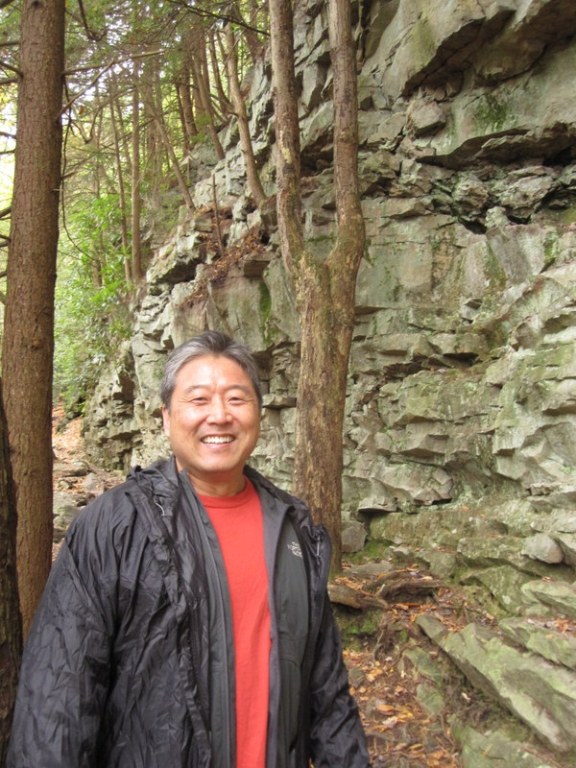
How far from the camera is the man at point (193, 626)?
64.0 inches

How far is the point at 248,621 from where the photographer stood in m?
1.86

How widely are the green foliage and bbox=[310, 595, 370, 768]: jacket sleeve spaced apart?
1520 cm

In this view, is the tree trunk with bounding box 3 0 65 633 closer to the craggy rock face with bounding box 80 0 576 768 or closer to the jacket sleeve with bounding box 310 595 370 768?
the jacket sleeve with bounding box 310 595 370 768

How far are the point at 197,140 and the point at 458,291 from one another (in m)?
10.8

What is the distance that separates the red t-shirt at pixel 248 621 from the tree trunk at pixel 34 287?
2884mm

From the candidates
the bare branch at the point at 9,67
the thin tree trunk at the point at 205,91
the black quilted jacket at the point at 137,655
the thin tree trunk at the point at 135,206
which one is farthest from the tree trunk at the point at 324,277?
the thin tree trunk at the point at 135,206

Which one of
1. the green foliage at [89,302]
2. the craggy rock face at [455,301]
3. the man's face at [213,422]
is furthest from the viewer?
the green foliage at [89,302]

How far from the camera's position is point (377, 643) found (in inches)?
221

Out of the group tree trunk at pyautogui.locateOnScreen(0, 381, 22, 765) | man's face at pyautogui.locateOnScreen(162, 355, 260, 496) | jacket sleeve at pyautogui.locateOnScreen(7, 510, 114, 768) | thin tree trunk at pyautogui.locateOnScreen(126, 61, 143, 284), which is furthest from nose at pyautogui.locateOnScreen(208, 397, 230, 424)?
thin tree trunk at pyautogui.locateOnScreen(126, 61, 143, 284)

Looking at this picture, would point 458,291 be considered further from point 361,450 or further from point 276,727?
point 276,727

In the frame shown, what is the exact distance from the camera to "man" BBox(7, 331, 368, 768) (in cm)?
162

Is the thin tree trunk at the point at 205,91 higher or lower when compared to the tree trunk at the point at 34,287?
higher

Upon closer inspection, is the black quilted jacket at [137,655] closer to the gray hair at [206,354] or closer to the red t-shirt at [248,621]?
the red t-shirt at [248,621]

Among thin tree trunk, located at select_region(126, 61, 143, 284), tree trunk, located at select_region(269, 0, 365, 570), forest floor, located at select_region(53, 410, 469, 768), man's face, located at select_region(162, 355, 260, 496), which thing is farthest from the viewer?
thin tree trunk, located at select_region(126, 61, 143, 284)
